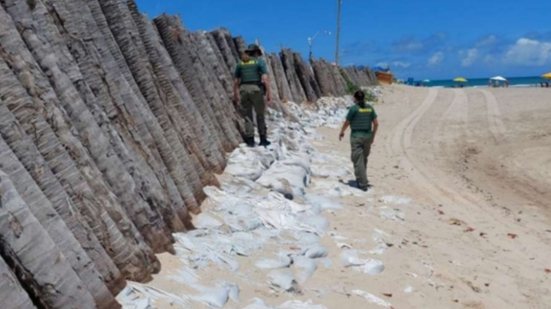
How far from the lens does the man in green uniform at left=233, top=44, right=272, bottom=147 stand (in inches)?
379

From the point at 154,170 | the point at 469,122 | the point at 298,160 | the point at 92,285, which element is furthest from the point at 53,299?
the point at 469,122

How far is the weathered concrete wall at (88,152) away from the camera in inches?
132

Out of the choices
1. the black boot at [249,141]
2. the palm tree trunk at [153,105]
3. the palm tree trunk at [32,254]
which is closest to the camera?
the palm tree trunk at [32,254]

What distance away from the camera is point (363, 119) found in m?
9.81

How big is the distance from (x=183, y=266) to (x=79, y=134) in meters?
1.24

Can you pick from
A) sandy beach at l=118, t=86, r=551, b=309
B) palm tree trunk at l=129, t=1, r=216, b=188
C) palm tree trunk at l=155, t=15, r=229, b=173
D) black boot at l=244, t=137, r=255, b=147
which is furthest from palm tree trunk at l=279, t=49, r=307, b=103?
palm tree trunk at l=129, t=1, r=216, b=188

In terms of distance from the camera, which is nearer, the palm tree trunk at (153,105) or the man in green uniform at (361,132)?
the palm tree trunk at (153,105)

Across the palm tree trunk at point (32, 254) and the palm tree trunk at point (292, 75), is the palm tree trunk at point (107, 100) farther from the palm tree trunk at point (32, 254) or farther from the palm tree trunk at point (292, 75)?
the palm tree trunk at point (292, 75)

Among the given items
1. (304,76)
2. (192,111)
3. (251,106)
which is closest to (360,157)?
(251,106)

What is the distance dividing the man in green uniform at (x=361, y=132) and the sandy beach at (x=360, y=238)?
1.00 ft

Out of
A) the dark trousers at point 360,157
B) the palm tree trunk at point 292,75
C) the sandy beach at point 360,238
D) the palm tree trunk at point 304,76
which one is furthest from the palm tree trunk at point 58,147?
the palm tree trunk at point 304,76

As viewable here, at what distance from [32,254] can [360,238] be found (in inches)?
164

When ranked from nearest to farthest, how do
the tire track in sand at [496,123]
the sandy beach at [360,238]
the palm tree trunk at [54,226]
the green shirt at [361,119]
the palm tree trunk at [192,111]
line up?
the palm tree trunk at [54,226], the sandy beach at [360,238], the palm tree trunk at [192,111], the green shirt at [361,119], the tire track in sand at [496,123]

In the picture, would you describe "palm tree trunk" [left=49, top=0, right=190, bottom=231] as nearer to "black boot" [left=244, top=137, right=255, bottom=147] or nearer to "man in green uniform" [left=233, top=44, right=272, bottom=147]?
"black boot" [left=244, top=137, right=255, bottom=147]
